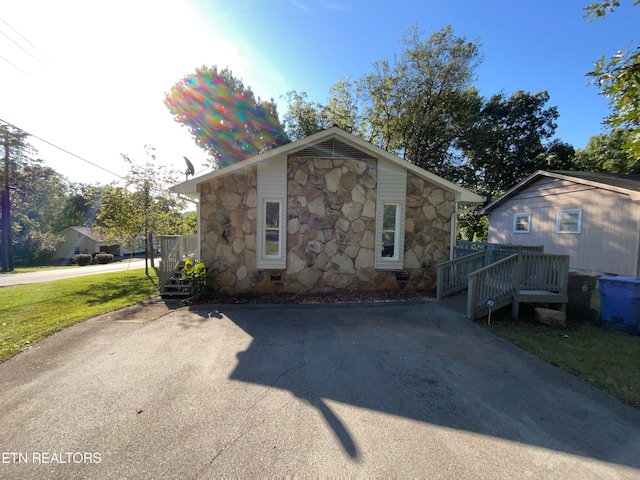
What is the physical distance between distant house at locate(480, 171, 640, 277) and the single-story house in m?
5.83

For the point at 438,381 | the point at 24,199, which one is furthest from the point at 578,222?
the point at 24,199

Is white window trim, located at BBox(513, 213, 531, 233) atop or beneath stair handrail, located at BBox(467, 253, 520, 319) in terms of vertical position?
atop

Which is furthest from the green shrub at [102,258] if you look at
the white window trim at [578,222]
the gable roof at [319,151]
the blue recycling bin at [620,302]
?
the white window trim at [578,222]

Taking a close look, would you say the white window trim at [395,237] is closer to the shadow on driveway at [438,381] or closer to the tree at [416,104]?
the shadow on driveway at [438,381]

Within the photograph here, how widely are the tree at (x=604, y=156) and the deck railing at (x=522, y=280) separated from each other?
73.0 ft

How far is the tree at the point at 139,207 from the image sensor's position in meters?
12.5

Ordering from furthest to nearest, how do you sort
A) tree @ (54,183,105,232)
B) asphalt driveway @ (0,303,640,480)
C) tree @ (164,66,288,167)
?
tree @ (54,183,105,232), tree @ (164,66,288,167), asphalt driveway @ (0,303,640,480)

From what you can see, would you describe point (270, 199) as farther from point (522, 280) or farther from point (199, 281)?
point (522, 280)

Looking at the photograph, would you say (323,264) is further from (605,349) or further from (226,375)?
(605,349)

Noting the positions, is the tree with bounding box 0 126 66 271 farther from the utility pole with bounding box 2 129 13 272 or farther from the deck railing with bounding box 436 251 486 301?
the deck railing with bounding box 436 251 486 301

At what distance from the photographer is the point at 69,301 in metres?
7.72

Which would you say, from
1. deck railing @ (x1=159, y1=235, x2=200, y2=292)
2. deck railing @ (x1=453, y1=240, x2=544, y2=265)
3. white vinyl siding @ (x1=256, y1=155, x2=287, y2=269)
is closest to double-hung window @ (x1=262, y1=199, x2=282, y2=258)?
white vinyl siding @ (x1=256, y1=155, x2=287, y2=269)

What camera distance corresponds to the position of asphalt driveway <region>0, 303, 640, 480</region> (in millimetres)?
2082

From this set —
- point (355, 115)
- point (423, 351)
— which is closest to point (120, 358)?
point (423, 351)
